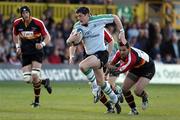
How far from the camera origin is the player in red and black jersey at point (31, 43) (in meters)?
20.1

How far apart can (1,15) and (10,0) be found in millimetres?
2889

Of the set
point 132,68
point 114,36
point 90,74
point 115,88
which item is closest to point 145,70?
point 132,68

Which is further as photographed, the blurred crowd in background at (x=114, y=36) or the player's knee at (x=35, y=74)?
the blurred crowd in background at (x=114, y=36)

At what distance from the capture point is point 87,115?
17.6 m

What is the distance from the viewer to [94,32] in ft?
59.0

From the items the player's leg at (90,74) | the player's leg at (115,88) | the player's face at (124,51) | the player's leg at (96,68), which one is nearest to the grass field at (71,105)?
the player's leg at (115,88)

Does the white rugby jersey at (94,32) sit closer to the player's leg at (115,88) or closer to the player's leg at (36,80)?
the player's leg at (115,88)

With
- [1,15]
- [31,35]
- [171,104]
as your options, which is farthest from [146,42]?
[31,35]

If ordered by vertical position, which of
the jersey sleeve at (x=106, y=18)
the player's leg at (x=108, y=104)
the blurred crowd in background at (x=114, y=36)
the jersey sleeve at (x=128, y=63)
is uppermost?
the jersey sleeve at (x=106, y=18)

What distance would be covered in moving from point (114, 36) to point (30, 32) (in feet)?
41.0

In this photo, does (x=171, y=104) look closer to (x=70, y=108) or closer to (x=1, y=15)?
(x=70, y=108)

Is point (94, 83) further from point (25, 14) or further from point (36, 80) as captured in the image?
point (25, 14)

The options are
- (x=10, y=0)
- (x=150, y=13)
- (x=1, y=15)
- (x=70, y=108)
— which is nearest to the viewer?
(x=70, y=108)

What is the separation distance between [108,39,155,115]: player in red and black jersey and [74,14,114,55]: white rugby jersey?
0.52 meters
